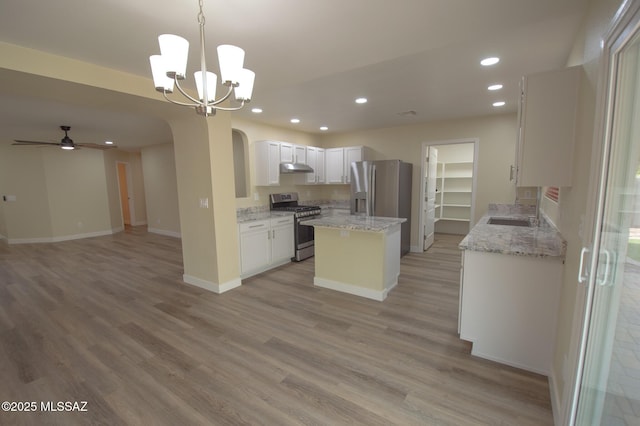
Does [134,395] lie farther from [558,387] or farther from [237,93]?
[558,387]

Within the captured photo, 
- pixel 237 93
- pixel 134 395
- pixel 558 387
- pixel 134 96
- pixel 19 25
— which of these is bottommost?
pixel 134 395

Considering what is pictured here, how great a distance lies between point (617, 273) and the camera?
115 centimetres

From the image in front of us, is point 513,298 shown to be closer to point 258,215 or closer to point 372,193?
point 372,193

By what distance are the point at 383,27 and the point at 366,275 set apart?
99.3 inches

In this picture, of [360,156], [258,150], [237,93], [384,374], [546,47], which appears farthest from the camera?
[360,156]

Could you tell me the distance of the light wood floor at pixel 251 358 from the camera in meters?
1.71

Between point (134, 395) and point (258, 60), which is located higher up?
point (258, 60)

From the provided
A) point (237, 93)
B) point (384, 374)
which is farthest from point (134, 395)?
point (237, 93)

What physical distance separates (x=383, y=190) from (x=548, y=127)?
317cm

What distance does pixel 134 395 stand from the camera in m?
1.86

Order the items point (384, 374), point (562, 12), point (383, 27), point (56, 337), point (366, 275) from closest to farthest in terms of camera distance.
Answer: point (562, 12) < point (383, 27) < point (384, 374) < point (56, 337) < point (366, 275)

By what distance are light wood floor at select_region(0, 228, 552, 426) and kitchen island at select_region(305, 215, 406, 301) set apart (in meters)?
0.20

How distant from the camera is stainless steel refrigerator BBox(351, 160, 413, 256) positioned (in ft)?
16.0

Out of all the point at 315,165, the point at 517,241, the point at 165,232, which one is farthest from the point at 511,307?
the point at 165,232
